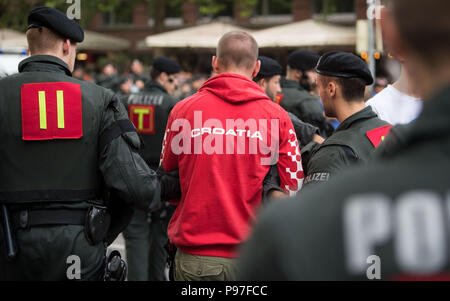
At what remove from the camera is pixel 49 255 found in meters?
2.99

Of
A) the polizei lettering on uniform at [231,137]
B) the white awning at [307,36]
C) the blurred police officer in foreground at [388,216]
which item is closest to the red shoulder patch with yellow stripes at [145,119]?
the polizei lettering on uniform at [231,137]

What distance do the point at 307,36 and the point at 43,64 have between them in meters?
13.6

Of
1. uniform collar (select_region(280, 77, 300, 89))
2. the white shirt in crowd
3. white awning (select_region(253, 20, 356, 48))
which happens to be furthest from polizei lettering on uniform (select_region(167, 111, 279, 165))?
white awning (select_region(253, 20, 356, 48))

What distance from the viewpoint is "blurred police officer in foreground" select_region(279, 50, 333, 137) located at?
562 centimetres

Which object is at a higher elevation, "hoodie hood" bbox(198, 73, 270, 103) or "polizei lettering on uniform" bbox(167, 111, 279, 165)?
"hoodie hood" bbox(198, 73, 270, 103)

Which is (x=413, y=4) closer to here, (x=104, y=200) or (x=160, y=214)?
(x=104, y=200)

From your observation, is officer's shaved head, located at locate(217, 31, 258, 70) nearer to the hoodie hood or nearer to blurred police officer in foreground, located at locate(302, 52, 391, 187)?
the hoodie hood

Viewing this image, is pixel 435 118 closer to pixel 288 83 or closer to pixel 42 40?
pixel 42 40

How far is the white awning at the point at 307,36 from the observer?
15938 mm

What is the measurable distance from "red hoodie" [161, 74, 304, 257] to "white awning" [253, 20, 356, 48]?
12.6 metres

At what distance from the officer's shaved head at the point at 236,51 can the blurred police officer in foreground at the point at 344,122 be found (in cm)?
49

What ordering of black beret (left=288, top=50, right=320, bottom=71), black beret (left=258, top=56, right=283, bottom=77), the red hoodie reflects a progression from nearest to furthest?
the red hoodie, black beret (left=258, top=56, right=283, bottom=77), black beret (left=288, top=50, right=320, bottom=71)

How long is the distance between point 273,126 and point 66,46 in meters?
1.24

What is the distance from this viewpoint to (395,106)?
3.86 meters
